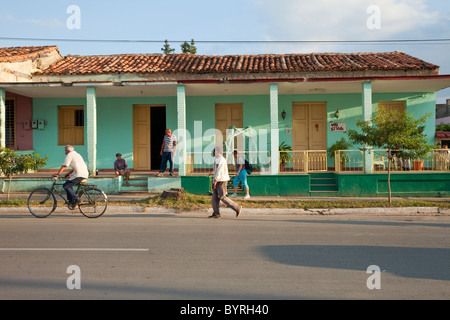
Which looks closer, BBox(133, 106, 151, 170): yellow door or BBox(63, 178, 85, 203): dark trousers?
BBox(63, 178, 85, 203): dark trousers

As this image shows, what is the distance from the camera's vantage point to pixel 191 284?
4402 mm

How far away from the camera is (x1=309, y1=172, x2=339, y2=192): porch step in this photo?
13.4 metres

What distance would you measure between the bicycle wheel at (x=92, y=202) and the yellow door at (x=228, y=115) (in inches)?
293

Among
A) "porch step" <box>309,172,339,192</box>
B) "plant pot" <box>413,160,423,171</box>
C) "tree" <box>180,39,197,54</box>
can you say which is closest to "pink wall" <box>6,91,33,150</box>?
"porch step" <box>309,172,339,192</box>

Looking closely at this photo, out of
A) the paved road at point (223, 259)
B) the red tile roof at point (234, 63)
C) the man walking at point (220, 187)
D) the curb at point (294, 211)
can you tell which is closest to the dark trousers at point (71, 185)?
the paved road at point (223, 259)

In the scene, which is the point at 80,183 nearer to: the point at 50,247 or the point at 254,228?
the point at 50,247

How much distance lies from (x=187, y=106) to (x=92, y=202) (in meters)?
7.47

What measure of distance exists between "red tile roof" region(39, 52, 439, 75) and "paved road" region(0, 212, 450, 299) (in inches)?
250

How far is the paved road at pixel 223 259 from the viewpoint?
4219 mm

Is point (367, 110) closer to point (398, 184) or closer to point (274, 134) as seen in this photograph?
point (398, 184)

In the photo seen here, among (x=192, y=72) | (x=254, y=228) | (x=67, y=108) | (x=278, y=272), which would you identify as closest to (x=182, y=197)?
(x=254, y=228)

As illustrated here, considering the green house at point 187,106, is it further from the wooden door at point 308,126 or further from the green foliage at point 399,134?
the green foliage at point 399,134

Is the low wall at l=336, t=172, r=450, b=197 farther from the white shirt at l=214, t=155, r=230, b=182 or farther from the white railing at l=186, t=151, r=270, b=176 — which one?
the white shirt at l=214, t=155, r=230, b=182
